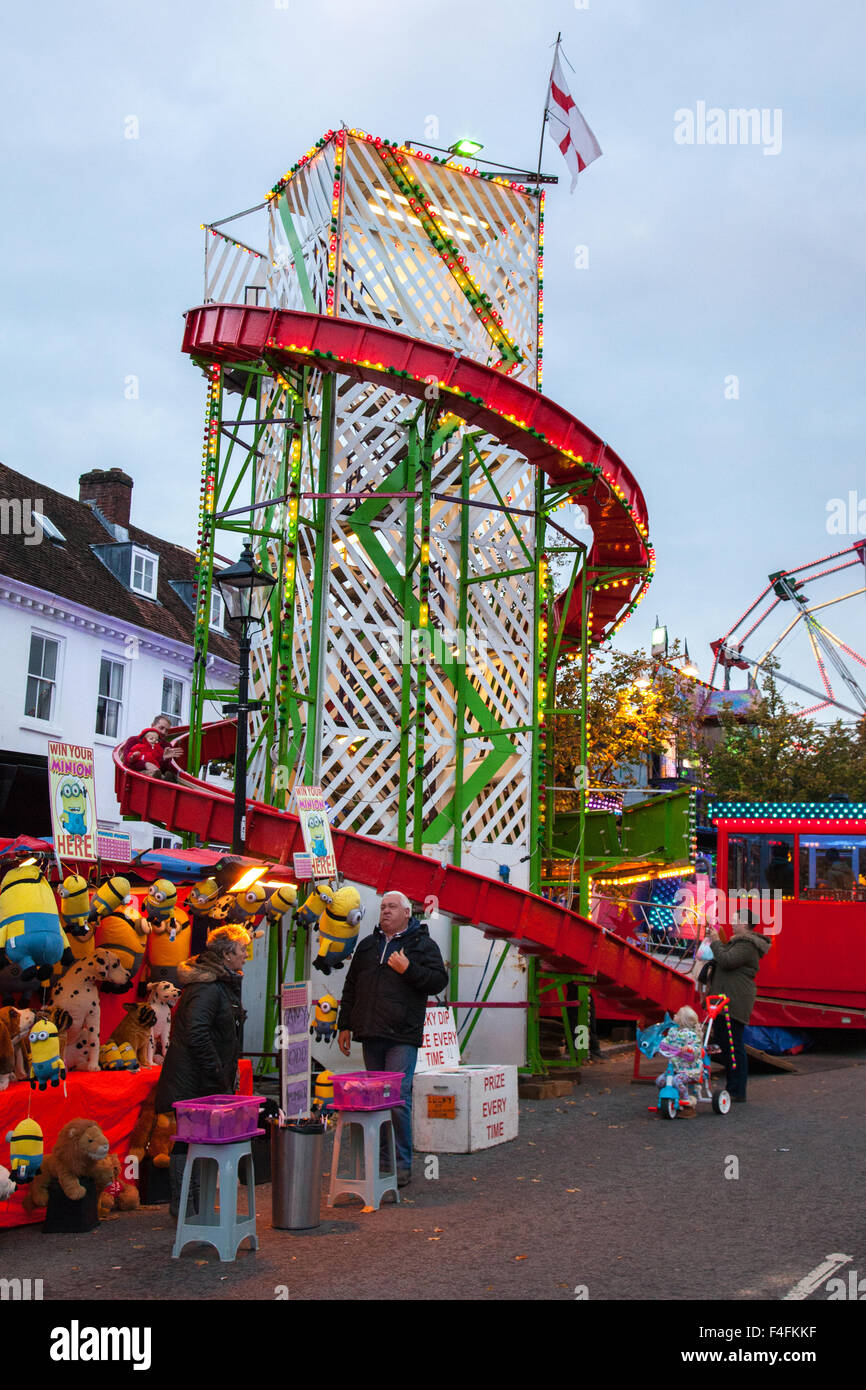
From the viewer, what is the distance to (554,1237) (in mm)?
7117

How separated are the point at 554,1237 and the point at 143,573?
22084 millimetres

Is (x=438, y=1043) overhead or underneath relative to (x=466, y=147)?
underneath

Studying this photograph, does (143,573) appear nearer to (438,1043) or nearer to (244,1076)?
(438,1043)

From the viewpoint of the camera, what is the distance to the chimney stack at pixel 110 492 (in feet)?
95.5

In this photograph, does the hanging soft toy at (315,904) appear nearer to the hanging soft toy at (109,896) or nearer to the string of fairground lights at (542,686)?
the hanging soft toy at (109,896)

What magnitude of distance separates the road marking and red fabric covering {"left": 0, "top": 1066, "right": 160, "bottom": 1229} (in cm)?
412

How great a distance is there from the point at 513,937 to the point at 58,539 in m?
16.1

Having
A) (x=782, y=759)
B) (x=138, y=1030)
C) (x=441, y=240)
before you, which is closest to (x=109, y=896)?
(x=138, y=1030)

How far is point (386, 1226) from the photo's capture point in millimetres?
Result: 7441

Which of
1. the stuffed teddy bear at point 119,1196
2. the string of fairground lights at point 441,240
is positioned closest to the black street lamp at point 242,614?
the stuffed teddy bear at point 119,1196

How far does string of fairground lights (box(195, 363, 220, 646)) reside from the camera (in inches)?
604
